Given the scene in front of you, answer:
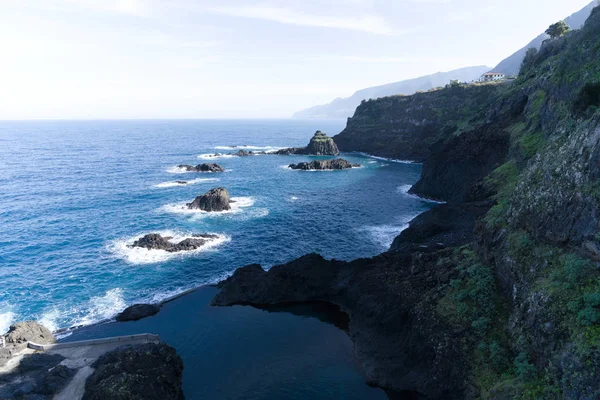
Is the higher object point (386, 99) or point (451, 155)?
point (386, 99)

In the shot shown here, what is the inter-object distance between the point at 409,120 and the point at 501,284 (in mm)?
130718

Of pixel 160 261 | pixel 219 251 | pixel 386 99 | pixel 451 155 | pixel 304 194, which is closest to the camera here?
pixel 160 261

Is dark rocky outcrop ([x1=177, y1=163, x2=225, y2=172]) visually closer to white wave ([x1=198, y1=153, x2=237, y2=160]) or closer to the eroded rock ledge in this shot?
white wave ([x1=198, y1=153, x2=237, y2=160])

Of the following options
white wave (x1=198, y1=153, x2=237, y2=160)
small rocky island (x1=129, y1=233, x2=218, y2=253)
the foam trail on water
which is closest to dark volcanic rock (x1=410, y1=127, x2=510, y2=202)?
the foam trail on water

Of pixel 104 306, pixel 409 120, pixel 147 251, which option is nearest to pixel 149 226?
pixel 147 251

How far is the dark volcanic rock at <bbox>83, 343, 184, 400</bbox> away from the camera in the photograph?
2505cm

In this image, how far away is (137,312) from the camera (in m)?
38.2

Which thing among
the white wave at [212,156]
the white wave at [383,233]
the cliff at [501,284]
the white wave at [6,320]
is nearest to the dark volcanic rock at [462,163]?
the cliff at [501,284]

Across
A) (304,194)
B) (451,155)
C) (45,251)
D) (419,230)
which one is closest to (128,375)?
(45,251)

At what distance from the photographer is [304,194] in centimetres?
8700

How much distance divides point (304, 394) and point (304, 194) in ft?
204

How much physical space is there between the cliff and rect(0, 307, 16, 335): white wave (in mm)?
24458

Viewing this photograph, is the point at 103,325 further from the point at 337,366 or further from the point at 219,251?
the point at 337,366

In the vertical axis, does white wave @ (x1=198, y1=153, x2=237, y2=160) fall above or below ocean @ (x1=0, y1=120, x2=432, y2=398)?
above
